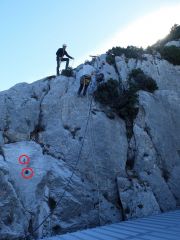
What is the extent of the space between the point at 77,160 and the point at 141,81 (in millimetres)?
10406

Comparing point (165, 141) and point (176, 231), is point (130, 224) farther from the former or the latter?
point (165, 141)

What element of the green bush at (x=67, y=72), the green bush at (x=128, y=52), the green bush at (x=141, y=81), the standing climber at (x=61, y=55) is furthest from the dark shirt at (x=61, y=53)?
the green bush at (x=141, y=81)

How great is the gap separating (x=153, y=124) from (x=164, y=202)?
6058mm

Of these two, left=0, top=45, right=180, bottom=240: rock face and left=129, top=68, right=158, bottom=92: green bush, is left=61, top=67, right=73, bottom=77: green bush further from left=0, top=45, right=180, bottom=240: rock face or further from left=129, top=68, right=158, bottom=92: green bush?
left=129, top=68, right=158, bottom=92: green bush

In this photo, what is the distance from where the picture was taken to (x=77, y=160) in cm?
2027

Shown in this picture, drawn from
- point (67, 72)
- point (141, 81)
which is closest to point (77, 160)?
point (67, 72)

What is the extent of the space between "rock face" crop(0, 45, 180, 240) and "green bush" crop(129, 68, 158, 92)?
1.08 metres

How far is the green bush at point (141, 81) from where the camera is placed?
2705 cm

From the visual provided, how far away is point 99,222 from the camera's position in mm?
18422

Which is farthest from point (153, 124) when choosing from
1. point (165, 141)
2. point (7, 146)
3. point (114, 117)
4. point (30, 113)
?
point (7, 146)

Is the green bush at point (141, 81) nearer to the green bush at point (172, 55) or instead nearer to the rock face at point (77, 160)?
the rock face at point (77, 160)

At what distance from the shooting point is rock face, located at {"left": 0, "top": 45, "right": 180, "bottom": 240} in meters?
17.2

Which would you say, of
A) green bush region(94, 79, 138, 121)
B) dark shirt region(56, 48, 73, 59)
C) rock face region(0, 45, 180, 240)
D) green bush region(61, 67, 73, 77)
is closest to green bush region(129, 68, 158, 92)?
rock face region(0, 45, 180, 240)

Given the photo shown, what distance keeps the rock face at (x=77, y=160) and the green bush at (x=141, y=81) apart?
1.08m
